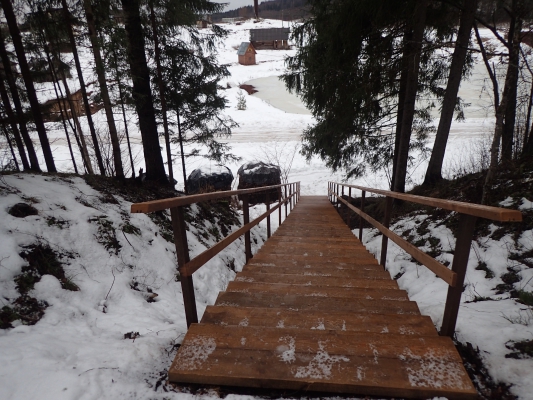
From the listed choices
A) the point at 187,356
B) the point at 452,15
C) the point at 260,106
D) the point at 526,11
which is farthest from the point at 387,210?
the point at 260,106

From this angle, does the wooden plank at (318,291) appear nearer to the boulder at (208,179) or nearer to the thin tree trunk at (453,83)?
the thin tree trunk at (453,83)

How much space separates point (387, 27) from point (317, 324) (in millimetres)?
7426

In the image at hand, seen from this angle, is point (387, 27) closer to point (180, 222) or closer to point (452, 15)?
point (452, 15)

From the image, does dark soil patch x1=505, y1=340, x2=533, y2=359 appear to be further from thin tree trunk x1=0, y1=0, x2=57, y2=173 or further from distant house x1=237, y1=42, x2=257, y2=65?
distant house x1=237, y1=42, x2=257, y2=65

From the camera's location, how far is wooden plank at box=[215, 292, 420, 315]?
2199mm

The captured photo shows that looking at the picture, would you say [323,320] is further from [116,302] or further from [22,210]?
[22,210]

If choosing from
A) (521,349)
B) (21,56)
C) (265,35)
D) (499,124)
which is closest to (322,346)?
(521,349)

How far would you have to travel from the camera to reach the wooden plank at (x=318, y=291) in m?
2.49

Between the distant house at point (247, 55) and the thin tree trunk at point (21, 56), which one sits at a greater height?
the distant house at point (247, 55)

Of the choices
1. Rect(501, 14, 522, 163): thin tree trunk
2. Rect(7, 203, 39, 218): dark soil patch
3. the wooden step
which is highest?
Rect(501, 14, 522, 163): thin tree trunk

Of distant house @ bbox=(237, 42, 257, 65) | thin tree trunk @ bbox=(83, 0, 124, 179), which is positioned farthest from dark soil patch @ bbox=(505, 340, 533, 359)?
distant house @ bbox=(237, 42, 257, 65)

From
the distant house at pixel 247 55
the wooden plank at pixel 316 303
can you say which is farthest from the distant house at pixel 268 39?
the wooden plank at pixel 316 303

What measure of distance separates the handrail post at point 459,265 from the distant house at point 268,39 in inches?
2869

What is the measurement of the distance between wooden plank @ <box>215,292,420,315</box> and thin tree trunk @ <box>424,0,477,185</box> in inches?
206
